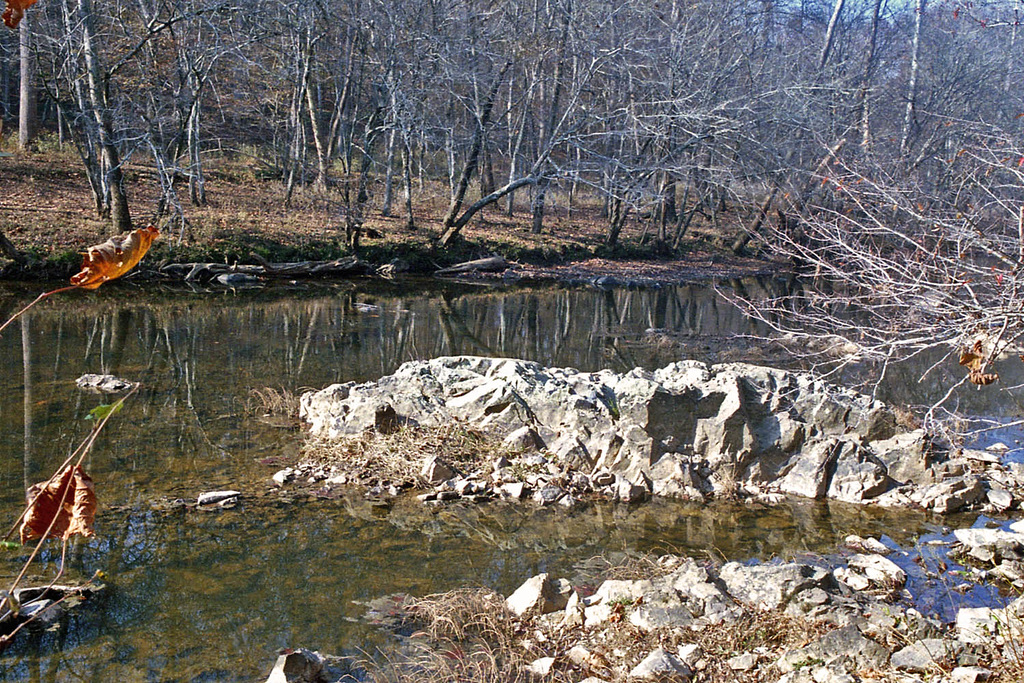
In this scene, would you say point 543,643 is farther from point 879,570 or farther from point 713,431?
→ point 713,431

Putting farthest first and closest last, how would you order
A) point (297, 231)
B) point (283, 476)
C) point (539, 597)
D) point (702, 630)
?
point (297, 231), point (283, 476), point (539, 597), point (702, 630)

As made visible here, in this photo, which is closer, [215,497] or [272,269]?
[215,497]

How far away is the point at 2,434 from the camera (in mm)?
8297

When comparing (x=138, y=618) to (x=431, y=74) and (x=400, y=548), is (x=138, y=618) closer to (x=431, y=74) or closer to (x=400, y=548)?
(x=400, y=548)

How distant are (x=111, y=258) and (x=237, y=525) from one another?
457cm

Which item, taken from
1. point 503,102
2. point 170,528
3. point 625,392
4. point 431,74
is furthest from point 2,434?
point 503,102

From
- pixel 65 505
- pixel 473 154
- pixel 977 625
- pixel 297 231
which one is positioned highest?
pixel 473 154

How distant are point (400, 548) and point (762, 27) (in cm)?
2938

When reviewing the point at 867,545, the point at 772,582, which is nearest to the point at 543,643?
the point at 772,582

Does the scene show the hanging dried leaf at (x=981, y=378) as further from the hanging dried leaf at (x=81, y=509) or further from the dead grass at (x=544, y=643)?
the hanging dried leaf at (x=81, y=509)

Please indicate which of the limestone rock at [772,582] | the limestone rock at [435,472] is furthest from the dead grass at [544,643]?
the limestone rock at [435,472]

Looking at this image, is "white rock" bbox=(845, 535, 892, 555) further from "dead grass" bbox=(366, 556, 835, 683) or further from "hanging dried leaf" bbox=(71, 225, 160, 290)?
"hanging dried leaf" bbox=(71, 225, 160, 290)

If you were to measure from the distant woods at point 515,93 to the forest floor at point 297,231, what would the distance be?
0.55m

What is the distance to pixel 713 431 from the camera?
8031mm
